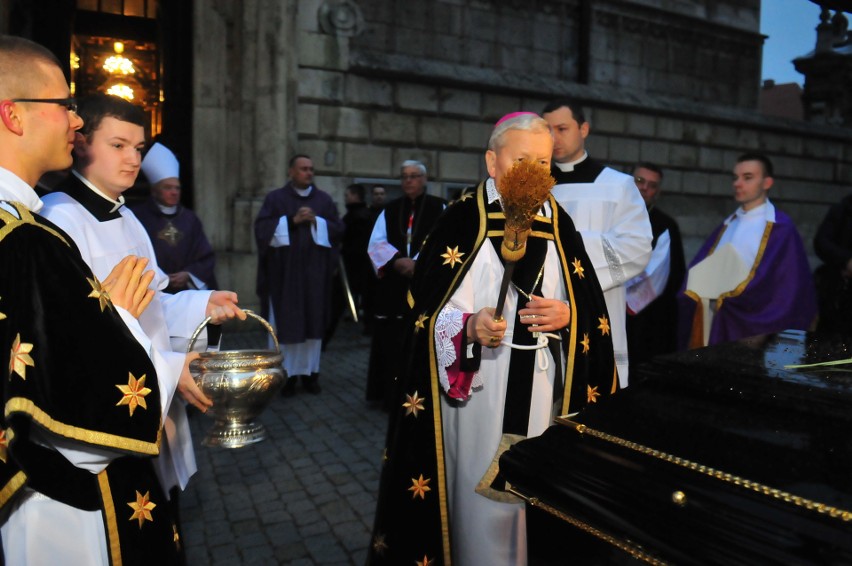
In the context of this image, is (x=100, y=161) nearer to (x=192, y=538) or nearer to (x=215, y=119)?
(x=192, y=538)

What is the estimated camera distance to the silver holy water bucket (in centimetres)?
204

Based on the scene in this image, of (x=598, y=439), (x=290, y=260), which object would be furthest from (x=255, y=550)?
(x=290, y=260)

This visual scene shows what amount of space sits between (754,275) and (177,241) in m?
4.37

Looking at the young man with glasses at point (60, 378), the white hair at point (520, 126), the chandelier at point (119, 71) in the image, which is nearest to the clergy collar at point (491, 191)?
the white hair at point (520, 126)

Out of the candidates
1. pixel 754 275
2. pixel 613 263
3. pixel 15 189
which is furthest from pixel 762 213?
pixel 15 189

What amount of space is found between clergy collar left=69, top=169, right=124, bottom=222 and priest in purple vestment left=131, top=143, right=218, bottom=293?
301 cm

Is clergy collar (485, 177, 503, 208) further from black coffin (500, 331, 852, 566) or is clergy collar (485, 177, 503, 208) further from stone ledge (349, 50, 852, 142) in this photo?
stone ledge (349, 50, 852, 142)

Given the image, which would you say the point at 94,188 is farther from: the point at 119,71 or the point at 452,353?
the point at 119,71

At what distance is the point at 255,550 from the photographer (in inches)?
134

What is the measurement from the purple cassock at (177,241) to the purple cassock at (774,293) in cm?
404

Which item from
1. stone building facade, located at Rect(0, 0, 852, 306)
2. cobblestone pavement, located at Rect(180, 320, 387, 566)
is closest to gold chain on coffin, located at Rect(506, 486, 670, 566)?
cobblestone pavement, located at Rect(180, 320, 387, 566)

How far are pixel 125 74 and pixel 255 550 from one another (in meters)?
9.06

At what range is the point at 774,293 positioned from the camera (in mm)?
4906

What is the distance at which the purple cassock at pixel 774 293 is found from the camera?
4.85m
